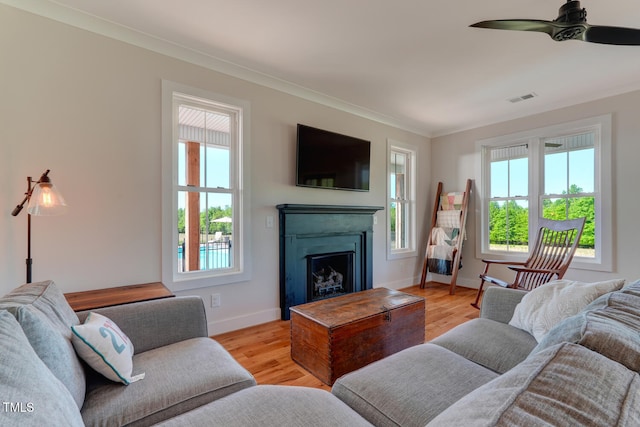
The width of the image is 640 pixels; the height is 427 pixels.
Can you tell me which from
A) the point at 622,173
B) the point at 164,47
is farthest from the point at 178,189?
the point at 622,173

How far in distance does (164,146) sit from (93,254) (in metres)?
0.99

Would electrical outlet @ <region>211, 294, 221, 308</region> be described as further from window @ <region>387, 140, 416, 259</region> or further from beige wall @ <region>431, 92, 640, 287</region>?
beige wall @ <region>431, 92, 640, 287</region>

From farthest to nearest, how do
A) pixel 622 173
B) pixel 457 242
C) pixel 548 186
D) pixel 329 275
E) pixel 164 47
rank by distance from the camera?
pixel 457 242, pixel 548 186, pixel 329 275, pixel 622 173, pixel 164 47

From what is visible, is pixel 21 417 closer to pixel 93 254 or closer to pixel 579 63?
pixel 93 254

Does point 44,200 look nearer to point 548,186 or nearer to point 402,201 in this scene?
point 402,201

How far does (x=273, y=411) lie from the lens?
1005mm

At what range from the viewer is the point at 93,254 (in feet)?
7.08

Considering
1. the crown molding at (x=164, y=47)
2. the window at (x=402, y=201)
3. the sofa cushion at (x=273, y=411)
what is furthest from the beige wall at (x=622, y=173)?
the sofa cushion at (x=273, y=411)

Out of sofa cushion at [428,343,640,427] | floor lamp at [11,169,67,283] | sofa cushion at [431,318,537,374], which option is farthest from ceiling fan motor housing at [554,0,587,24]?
floor lamp at [11,169,67,283]

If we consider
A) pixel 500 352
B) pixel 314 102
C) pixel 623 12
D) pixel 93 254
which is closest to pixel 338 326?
pixel 500 352

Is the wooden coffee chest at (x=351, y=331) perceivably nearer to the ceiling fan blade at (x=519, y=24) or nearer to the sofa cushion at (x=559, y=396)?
the sofa cushion at (x=559, y=396)

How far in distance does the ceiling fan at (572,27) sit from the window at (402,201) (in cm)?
267

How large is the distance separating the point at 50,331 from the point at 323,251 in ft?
8.47

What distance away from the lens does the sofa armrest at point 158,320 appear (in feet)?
4.95
